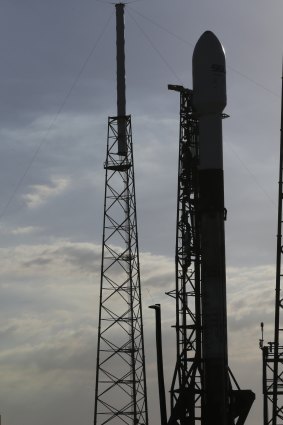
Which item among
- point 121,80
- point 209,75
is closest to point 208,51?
point 209,75

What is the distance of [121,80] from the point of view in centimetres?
8462

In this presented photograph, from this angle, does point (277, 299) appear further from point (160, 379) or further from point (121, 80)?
point (121, 80)

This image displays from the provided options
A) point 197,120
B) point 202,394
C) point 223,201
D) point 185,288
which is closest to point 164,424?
point 202,394

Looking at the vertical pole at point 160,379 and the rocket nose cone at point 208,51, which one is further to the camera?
the rocket nose cone at point 208,51

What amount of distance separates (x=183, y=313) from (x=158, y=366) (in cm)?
460

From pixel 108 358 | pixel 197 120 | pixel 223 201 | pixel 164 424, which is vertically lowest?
pixel 164 424

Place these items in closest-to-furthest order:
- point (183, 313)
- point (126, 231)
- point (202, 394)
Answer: point (202, 394)
point (183, 313)
point (126, 231)

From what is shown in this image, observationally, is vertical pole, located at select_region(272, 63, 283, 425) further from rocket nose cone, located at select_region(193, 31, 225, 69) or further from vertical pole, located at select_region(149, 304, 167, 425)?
vertical pole, located at select_region(149, 304, 167, 425)

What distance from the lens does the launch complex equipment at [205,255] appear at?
6531 centimetres

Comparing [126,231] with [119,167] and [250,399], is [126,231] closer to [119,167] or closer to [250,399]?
[119,167]

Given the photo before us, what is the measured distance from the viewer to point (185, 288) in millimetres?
71500

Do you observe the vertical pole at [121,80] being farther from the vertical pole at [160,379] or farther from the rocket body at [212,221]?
the vertical pole at [160,379]

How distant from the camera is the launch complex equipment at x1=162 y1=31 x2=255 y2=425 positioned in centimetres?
6531

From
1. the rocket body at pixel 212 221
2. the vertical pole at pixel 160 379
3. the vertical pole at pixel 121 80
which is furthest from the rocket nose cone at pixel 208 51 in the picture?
the vertical pole at pixel 160 379
